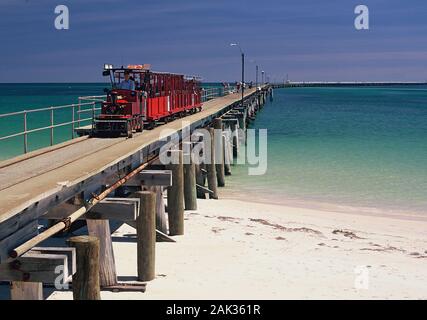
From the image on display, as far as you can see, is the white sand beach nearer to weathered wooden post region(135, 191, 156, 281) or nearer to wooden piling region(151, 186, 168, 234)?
weathered wooden post region(135, 191, 156, 281)

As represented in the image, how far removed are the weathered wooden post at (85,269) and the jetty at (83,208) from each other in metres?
0.01

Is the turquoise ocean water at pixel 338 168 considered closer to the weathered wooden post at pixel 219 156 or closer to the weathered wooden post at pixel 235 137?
the weathered wooden post at pixel 219 156

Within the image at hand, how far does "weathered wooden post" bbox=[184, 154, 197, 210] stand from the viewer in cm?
1826

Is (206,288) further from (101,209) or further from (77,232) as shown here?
(77,232)

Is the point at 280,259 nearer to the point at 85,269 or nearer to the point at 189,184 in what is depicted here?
the point at 189,184

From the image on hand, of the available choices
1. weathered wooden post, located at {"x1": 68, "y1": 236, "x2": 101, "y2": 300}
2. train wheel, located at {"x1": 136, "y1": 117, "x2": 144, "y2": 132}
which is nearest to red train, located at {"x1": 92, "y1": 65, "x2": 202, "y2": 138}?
train wheel, located at {"x1": 136, "y1": 117, "x2": 144, "y2": 132}

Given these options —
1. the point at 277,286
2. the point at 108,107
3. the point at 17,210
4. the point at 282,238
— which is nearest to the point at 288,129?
the point at 108,107

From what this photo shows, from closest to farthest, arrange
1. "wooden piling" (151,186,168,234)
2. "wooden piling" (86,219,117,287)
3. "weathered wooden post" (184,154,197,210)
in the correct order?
1. "wooden piling" (86,219,117,287)
2. "wooden piling" (151,186,168,234)
3. "weathered wooden post" (184,154,197,210)

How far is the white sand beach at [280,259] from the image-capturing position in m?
11.6

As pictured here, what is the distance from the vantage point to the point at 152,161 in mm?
15672

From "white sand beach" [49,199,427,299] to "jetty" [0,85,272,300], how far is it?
66 centimetres

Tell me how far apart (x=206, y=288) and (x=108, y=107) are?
11.3 metres

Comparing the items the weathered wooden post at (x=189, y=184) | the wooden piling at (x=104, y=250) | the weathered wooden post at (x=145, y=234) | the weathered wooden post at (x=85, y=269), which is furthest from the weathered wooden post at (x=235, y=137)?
the weathered wooden post at (x=85, y=269)

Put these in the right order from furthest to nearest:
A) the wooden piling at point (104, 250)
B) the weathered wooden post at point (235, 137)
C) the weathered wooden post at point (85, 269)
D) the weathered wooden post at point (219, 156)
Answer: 1. the weathered wooden post at point (235, 137)
2. the weathered wooden post at point (219, 156)
3. the wooden piling at point (104, 250)
4. the weathered wooden post at point (85, 269)
